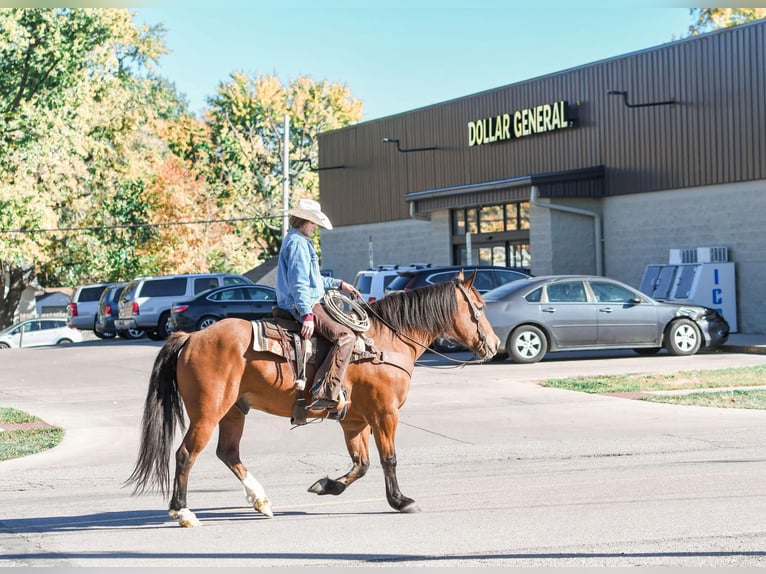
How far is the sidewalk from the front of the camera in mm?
22369

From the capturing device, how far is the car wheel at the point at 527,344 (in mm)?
20750

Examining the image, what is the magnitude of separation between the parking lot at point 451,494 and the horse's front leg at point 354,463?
0.14 m

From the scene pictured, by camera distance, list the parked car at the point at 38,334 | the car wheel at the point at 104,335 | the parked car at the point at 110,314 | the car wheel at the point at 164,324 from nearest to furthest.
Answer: the car wheel at the point at 164,324, the parked car at the point at 110,314, the car wheel at the point at 104,335, the parked car at the point at 38,334

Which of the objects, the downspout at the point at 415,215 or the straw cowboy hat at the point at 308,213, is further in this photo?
the downspout at the point at 415,215

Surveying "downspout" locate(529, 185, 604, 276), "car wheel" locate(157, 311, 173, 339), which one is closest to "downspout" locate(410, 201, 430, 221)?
"downspout" locate(529, 185, 604, 276)

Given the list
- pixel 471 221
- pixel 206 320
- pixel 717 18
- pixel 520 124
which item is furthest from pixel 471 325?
pixel 717 18

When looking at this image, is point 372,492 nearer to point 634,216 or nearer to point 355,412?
point 355,412

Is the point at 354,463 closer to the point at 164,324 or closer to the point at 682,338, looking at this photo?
the point at 682,338

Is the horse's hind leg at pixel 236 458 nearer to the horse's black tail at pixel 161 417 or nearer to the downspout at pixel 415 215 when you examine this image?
the horse's black tail at pixel 161 417

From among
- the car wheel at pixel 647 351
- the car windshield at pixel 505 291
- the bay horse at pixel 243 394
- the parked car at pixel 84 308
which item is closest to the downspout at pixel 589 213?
the car wheel at pixel 647 351

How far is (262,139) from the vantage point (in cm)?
6406

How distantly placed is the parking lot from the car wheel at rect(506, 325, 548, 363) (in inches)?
169

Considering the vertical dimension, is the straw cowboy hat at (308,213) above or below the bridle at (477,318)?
above

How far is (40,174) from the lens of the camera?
42.1m
